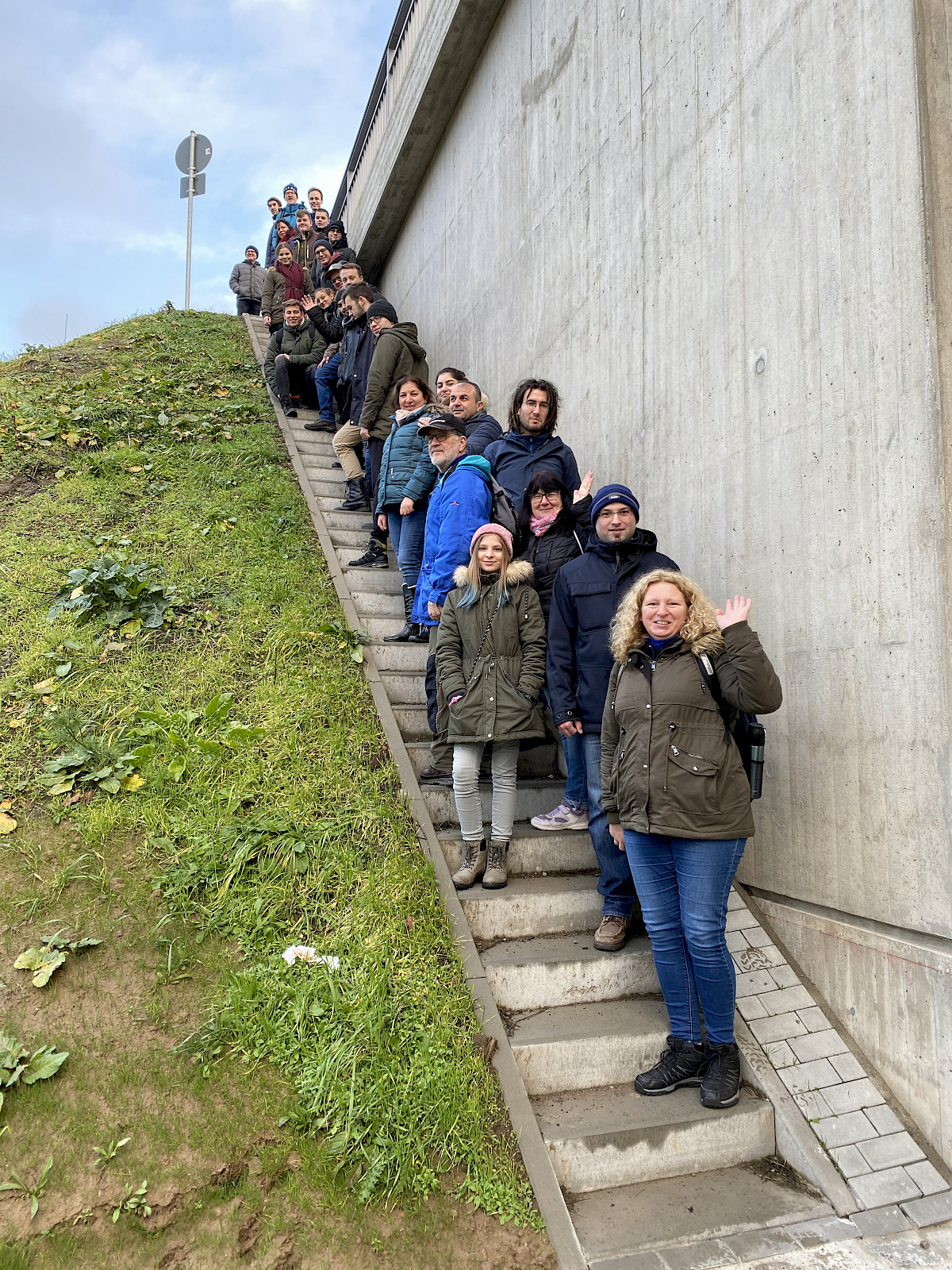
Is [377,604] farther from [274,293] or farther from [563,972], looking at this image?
[274,293]

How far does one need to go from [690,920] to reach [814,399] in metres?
2.34

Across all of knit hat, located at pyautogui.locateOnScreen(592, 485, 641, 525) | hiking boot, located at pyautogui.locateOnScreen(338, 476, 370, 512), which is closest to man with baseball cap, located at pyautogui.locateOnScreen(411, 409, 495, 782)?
knit hat, located at pyautogui.locateOnScreen(592, 485, 641, 525)

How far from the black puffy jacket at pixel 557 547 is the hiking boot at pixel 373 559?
2.54m

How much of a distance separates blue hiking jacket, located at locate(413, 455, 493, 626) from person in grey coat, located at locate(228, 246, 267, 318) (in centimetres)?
1120

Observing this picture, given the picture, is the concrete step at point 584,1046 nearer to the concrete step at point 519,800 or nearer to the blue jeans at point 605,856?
the blue jeans at point 605,856

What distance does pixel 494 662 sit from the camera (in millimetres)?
4246

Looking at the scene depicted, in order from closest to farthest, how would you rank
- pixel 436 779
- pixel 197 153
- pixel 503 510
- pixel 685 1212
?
1. pixel 685 1212
2. pixel 436 779
3. pixel 503 510
4. pixel 197 153

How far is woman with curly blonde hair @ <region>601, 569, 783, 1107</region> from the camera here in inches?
129

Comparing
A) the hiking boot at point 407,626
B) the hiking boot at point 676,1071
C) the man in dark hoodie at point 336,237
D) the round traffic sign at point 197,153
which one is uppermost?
the round traffic sign at point 197,153

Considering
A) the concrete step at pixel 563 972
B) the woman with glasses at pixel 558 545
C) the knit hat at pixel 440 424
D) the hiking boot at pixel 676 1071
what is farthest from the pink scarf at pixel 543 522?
the hiking boot at pixel 676 1071

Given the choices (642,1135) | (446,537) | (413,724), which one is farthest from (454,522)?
(642,1135)

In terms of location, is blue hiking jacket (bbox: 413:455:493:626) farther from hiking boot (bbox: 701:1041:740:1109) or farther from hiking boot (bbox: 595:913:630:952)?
hiking boot (bbox: 701:1041:740:1109)

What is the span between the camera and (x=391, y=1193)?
2.80 m

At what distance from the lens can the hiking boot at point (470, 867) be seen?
411 centimetres
